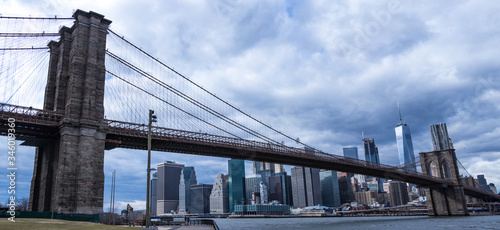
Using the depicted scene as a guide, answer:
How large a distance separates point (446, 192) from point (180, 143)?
260 feet

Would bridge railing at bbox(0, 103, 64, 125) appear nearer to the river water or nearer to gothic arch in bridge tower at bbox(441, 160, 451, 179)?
the river water

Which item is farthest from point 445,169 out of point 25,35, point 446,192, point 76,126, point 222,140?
point 25,35

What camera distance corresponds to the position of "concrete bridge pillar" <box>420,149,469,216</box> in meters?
93.1

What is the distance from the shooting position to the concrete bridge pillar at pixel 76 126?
38.3 m

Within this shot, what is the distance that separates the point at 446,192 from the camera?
95562 mm

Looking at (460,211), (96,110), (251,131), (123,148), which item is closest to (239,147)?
(251,131)

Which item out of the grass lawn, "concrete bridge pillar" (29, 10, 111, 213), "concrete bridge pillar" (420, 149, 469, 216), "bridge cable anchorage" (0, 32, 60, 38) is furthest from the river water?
"bridge cable anchorage" (0, 32, 60, 38)

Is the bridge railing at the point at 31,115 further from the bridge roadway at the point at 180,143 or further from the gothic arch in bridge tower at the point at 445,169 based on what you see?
the gothic arch in bridge tower at the point at 445,169

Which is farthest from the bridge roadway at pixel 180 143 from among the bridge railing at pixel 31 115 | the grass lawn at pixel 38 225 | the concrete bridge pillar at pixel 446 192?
the concrete bridge pillar at pixel 446 192

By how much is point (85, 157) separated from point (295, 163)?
124 feet

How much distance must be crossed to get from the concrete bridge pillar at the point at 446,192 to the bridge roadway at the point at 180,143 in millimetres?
24070

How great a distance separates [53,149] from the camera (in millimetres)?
43000

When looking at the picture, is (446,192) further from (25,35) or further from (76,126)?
(25,35)

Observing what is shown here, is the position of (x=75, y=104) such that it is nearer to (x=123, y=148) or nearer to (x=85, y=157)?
(x=85, y=157)
